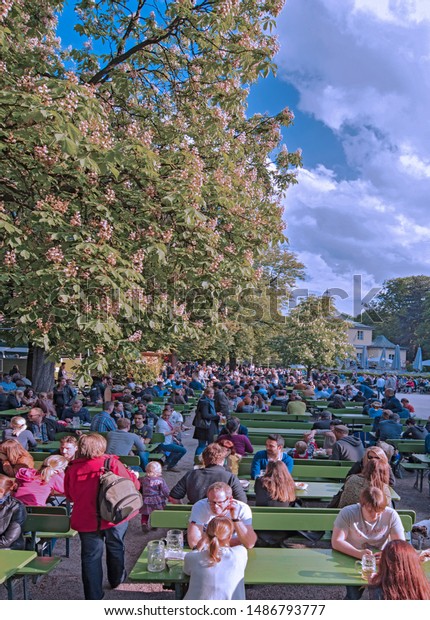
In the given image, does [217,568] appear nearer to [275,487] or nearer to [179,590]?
[179,590]

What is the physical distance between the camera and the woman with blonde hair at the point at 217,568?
11.6 ft

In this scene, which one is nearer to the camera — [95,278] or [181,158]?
[95,278]

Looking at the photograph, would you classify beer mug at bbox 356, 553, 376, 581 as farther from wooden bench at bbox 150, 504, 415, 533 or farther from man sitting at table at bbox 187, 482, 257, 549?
wooden bench at bbox 150, 504, 415, 533

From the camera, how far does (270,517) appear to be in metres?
5.24

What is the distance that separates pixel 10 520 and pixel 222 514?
2.01 m

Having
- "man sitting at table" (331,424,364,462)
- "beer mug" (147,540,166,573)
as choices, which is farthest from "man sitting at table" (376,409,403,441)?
"beer mug" (147,540,166,573)

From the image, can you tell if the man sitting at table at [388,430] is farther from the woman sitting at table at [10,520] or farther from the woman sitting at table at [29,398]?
the woman sitting at table at [29,398]

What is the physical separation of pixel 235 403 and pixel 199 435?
610 cm

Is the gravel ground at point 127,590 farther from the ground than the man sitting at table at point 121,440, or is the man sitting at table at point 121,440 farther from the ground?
the man sitting at table at point 121,440

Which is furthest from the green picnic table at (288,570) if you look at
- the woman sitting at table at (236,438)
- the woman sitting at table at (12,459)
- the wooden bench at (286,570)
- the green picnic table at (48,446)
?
the green picnic table at (48,446)

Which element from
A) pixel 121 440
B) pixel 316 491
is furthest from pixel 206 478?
pixel 121 440

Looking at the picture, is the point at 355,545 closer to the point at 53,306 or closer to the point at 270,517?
the point at 270,517

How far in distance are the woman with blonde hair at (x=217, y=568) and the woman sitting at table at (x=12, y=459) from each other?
366 cm
